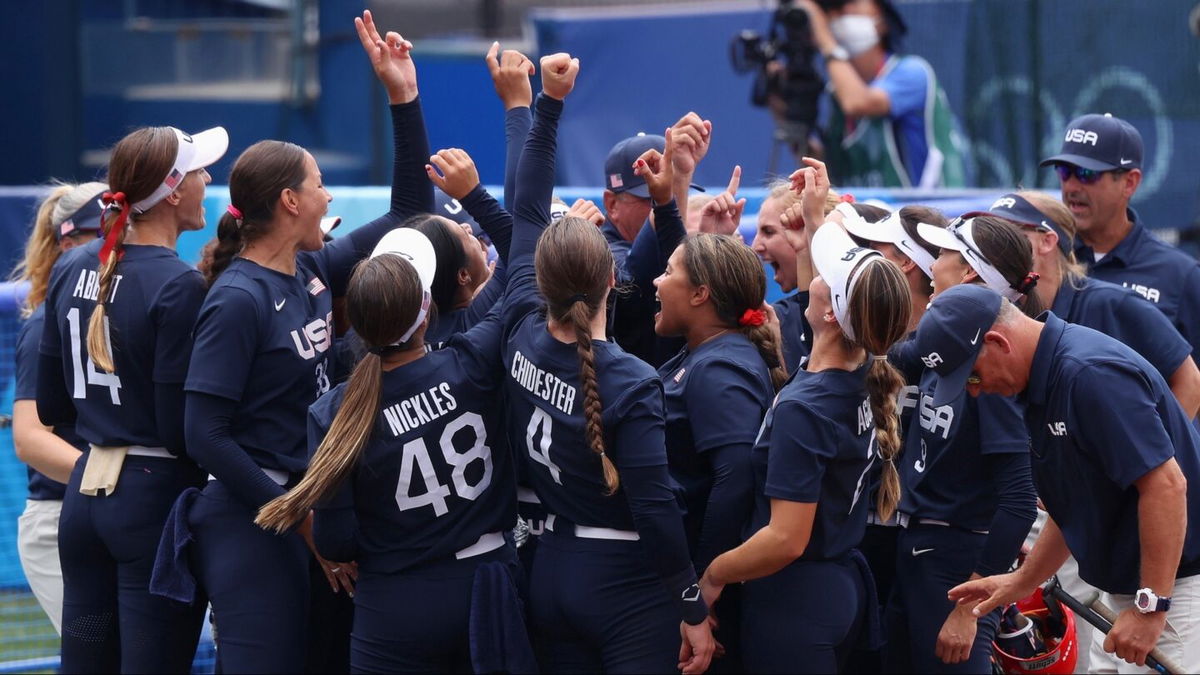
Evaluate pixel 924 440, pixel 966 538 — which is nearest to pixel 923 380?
pixel 924 440

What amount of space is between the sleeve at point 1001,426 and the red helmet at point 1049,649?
2.01ft

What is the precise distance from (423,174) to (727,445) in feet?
4.49

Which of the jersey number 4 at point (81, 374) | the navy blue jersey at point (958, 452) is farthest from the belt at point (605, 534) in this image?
the jersey number 4 at point (81, 374)

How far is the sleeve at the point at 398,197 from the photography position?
4.14 metres

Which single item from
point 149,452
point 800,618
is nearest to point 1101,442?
point 800,618

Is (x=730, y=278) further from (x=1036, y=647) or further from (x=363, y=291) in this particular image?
(x=1036, y=647)

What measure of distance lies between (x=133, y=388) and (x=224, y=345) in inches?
16.3

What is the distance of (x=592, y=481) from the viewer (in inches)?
137

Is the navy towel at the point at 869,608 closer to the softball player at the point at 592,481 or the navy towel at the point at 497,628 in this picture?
the softball player at the point at 592,481

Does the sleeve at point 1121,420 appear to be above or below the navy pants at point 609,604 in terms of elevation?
above

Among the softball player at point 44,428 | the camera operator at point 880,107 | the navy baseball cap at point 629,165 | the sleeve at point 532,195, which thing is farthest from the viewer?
the camera operator at point 880,107

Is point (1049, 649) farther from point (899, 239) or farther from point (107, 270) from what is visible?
point (107, 270)

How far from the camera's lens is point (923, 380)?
13.2ft

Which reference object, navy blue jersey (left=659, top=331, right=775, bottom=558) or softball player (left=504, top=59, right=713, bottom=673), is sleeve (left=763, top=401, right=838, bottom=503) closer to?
navy blue jersey (left=659, top=331, right=775, bottom=558)
